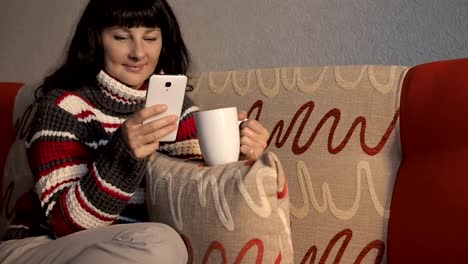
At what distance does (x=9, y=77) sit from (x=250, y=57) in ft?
3.17

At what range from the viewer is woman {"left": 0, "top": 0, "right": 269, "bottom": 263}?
971 millimetres

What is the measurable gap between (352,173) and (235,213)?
276 mm

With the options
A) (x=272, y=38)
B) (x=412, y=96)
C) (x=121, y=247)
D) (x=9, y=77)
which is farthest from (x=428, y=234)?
(x=9, y=77)

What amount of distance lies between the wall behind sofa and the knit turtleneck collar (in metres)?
0.42

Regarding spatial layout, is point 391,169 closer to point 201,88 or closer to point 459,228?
point 459,228

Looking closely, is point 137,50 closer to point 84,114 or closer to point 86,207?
point 84,114

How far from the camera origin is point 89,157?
3.85 ft

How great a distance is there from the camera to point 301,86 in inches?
47.8

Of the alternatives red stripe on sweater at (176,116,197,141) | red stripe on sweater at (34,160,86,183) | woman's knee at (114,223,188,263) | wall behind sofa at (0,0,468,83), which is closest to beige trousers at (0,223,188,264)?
woman's knee at (114,223,188,263)

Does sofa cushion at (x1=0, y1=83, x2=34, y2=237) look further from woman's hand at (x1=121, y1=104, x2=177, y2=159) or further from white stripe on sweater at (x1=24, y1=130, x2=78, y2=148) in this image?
woman's hand at (x1=121, y1=104, x2=177, y2=159)

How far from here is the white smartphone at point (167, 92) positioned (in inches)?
40.8

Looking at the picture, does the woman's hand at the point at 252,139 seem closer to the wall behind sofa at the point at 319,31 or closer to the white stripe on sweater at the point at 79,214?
the white stripe on sweater at the point at 79,214

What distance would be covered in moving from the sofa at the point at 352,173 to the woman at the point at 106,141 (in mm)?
78

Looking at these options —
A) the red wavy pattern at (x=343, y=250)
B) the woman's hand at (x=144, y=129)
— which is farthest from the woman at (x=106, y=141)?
the red wavy pattern at (x=343, y=250)
